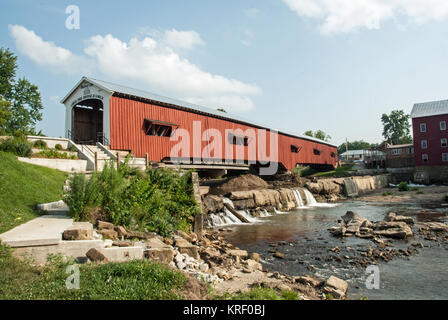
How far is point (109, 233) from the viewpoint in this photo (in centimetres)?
639

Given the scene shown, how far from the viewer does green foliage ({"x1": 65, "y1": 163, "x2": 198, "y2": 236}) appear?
738cm

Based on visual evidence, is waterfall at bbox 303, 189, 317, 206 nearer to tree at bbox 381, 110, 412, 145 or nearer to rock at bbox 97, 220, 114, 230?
rock at bbox 97, 220, 114, 230

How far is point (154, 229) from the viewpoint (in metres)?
8.20

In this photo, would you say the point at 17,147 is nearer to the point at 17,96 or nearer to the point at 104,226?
the point at 104,226

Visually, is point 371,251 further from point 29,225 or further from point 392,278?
point 29,225

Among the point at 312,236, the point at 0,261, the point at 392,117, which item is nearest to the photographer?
the point at 0,261

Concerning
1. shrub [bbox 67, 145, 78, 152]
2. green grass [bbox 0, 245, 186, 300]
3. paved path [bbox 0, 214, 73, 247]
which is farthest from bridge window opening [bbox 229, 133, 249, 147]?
green grass [bbox 0, 245, 186, 300]

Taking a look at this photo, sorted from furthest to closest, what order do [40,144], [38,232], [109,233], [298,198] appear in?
[298,198]
[40,144]
[109,233]
[38,232]

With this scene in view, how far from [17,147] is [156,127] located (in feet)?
25.7

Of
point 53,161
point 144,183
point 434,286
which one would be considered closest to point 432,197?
point 434,286

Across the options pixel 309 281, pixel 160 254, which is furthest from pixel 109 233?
pixel 309 281

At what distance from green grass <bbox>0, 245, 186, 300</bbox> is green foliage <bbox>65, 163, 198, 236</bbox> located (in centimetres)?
277
